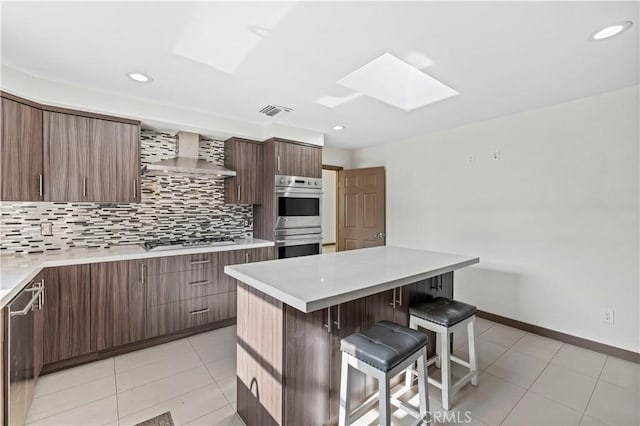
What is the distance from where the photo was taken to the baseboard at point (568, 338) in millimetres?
2523

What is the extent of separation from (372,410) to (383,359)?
0.76m

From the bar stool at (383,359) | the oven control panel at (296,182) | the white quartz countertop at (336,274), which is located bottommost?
the bar stool at (383,359)

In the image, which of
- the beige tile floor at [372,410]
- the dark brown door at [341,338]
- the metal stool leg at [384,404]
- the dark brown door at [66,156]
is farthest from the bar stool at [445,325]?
the dark brown door at [66,156]

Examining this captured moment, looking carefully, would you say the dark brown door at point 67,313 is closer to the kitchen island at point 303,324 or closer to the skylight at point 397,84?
the kitchen island at point 303,324

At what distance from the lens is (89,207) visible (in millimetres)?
2859

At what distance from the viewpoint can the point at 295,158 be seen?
3.77 metres

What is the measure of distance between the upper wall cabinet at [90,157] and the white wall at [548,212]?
3.65 meters

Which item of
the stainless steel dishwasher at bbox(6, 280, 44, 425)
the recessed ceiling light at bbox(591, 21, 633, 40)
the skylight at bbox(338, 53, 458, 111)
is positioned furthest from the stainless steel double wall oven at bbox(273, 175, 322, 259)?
the recessed ceiling light at bbox(591, 21, 633, 40)

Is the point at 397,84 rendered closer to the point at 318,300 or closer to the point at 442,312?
the point at 442,312

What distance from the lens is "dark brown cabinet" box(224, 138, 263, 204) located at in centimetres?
359

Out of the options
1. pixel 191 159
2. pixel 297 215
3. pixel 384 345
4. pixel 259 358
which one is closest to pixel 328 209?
pixel 297 215

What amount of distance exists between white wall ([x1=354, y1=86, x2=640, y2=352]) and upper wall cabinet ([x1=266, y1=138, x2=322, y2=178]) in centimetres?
159

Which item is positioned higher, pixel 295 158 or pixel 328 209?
pixel 295 158

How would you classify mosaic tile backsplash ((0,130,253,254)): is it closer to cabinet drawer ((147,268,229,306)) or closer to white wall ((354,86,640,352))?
cabinet drawer ((147,268,229,306))
